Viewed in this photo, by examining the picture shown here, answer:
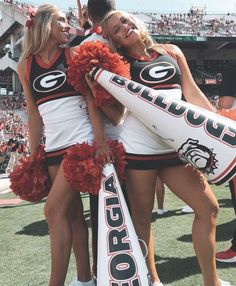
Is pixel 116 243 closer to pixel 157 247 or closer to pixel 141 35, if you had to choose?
pixel 141 35

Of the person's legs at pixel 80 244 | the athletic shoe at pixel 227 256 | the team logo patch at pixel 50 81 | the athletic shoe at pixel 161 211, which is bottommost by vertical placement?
the athletic shoe at pixel 161 211

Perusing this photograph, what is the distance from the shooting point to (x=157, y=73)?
7.20 feet

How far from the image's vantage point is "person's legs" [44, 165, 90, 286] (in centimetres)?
223

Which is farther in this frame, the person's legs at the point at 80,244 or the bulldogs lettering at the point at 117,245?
the person's legs at the point at 80,244

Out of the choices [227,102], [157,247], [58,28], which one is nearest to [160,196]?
[157,247]

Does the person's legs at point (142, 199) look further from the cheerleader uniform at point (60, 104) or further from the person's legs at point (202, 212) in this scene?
the cheerleader uniform at point (60, 104)

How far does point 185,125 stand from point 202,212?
46 cm

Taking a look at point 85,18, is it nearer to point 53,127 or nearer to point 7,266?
point 53,127

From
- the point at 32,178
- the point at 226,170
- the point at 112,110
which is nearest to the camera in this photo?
the point at 226,170

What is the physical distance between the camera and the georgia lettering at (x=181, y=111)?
199cm

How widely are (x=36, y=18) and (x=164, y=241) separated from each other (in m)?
2.17

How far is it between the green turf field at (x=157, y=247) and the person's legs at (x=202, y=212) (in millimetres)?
483

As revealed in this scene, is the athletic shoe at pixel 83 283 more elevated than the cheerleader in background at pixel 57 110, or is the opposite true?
the cheerleader in background at pixel 57 110

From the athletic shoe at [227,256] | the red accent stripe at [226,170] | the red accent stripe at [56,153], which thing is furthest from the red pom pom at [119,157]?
the athletic shoe at [227,256]
